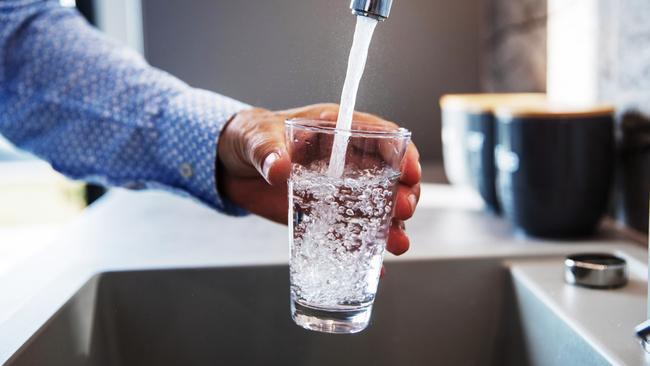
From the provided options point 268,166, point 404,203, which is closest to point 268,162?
point 268,166

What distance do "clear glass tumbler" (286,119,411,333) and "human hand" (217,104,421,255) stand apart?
0.03 meters

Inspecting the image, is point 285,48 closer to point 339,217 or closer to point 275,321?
point 339,217

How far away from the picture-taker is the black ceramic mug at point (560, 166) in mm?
980

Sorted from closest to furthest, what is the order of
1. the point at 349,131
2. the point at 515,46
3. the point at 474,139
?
the point at 349,131 → the point at 474,139 → the point at 515,46

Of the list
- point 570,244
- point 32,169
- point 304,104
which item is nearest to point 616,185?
point 570,244

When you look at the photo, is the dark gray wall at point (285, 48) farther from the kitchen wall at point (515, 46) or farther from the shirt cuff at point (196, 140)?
the kitchen wall at point (515, 46)

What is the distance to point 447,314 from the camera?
865 mm

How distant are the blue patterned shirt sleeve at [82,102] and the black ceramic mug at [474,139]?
1.71 ft

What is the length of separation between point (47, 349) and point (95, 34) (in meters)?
0.50

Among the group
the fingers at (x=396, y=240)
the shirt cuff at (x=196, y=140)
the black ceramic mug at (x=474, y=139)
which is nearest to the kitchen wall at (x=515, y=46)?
the black ceramic mug at (x=474, y=139)

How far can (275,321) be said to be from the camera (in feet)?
2.80

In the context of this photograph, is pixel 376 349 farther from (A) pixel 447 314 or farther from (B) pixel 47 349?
(B) pixel 47 349

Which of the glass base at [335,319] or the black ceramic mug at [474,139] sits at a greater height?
the black ceramic mug at [474,139]

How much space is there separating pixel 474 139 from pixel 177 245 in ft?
1.77
